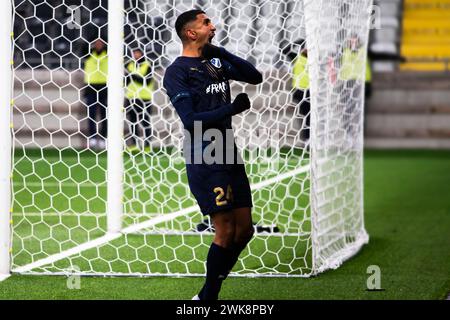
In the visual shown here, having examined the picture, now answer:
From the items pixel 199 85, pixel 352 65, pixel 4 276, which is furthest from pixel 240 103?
pixel 352 65

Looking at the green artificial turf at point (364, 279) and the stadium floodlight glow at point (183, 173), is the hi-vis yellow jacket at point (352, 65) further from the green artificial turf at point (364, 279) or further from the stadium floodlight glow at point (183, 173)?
the green artificial turf at point (364, 279)

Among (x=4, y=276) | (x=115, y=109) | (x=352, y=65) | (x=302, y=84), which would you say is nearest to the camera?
(x=4, y=276)

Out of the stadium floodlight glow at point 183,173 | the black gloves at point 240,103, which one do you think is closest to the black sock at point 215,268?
the black gloves at point 240,103

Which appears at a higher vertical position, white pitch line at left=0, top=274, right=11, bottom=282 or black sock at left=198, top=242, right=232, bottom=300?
black sock at left=198, top=242, right=232, bottom=300

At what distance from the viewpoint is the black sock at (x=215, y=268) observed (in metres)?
5.63

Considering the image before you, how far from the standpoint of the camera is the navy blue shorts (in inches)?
217

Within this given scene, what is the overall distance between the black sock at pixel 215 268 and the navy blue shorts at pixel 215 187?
251mm

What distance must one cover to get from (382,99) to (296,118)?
36.4 ft

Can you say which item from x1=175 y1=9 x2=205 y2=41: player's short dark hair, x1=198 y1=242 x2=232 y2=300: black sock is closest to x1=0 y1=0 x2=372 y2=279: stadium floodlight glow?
x1=198 y1=242 x2=232 y2=300: black sock

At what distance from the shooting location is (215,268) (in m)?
5.64

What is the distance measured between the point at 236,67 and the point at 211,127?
1.51 ft

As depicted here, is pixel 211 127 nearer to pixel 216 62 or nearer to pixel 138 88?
pixel 216 62

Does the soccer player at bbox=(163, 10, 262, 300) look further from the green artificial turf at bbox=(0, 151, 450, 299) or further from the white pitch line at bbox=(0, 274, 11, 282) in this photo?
the white pitch line at bbox=(0, 274, 11, 282)

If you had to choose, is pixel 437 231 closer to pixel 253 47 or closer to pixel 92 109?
pixel 253 47
